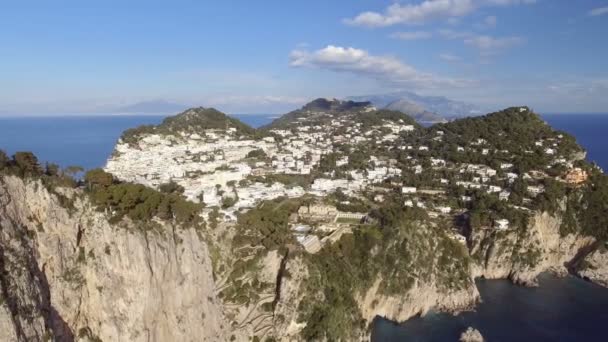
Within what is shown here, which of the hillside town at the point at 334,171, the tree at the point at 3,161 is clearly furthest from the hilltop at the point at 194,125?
the tree at the point at 3,161

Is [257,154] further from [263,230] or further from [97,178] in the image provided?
[97,178]

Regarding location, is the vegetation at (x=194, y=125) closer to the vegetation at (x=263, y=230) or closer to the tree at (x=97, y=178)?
the vegetation at (x=263, y=230)

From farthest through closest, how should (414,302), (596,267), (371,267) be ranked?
(596,267)
(371,267)
(414,302)

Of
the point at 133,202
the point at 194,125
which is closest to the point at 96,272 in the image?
the point at 133,202

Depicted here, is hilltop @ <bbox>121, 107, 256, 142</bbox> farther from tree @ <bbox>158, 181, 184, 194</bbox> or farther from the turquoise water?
the turquoise water

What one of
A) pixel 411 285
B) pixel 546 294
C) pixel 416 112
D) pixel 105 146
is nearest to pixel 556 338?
pixel 546 294

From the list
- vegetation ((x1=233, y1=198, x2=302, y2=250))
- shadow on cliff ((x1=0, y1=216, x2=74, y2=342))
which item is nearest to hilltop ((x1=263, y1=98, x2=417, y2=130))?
vegetation ((x1=233, y1=198, x2=302, y2=250))
